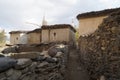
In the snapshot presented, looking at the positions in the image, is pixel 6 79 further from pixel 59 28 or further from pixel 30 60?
pixel 59 28

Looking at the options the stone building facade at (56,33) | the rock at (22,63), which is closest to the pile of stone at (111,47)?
the rock at (22,63)

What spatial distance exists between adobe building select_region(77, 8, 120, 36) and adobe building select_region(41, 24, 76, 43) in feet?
11.9

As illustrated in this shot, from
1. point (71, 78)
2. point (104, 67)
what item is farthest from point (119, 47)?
point (71, 78)

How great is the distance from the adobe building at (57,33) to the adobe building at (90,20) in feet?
11.9

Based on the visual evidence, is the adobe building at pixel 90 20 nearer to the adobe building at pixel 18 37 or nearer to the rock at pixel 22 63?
the adobe building at pixel 18 37

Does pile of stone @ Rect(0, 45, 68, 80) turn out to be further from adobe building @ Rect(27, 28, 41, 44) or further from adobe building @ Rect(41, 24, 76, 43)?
adobe building @ Rect(27, 28, 41, 44)

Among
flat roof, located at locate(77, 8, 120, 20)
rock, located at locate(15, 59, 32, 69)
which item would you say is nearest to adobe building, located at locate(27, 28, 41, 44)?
flat roof, located at locate(77, 8, 120, 20)

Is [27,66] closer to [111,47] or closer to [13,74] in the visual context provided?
[13,74]

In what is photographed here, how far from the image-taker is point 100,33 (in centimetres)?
694

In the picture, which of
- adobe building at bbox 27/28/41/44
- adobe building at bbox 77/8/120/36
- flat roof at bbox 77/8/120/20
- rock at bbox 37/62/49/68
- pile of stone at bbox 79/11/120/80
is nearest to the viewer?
rock at bbox 37/62/49/68

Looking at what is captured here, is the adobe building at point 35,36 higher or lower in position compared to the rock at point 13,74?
higher

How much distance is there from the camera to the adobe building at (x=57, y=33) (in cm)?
2520

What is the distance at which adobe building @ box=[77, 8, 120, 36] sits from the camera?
1892cm

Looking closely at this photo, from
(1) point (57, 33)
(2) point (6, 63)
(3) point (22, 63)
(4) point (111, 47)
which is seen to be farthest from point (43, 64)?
(1) point (57, 33)
